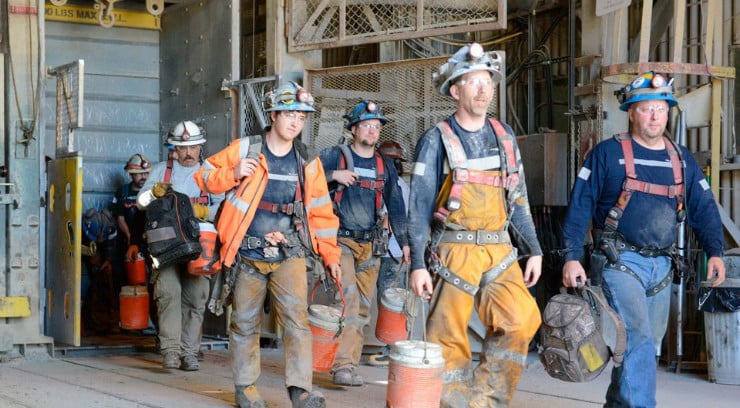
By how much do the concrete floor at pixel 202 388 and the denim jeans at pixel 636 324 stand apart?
1.19m

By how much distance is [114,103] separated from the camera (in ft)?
43.2

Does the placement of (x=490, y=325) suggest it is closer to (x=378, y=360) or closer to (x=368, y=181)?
(x=368, y=181)

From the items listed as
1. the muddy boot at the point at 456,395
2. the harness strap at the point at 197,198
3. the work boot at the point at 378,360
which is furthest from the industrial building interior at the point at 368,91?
the muddy boot at the point at 456,395

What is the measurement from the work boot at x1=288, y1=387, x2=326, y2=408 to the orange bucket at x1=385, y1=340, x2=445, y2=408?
1.35 metres

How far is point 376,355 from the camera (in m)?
10.2

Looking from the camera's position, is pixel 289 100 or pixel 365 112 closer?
pixel 289 100

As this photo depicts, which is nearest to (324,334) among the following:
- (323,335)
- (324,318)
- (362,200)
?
(323,335)

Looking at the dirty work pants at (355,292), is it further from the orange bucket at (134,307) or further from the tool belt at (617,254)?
the orange bucket at (134,307)

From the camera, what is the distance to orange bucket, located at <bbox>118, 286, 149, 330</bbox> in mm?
10664

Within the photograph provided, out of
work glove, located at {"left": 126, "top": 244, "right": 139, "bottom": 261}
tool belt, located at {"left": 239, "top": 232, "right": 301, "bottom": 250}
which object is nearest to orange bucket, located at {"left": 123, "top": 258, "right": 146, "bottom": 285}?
work glove, located at {"left": 126, "top": 244, "right": 139, "bottom": 261}

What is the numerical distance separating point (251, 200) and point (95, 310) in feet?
20.3

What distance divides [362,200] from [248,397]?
2.19 meters

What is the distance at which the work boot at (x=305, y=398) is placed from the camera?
Answer: 7.07m

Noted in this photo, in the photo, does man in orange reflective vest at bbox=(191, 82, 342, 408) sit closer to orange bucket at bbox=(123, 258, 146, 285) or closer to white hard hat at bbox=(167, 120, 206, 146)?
white hard hat at bbox=(167, 120, 206, 146)
